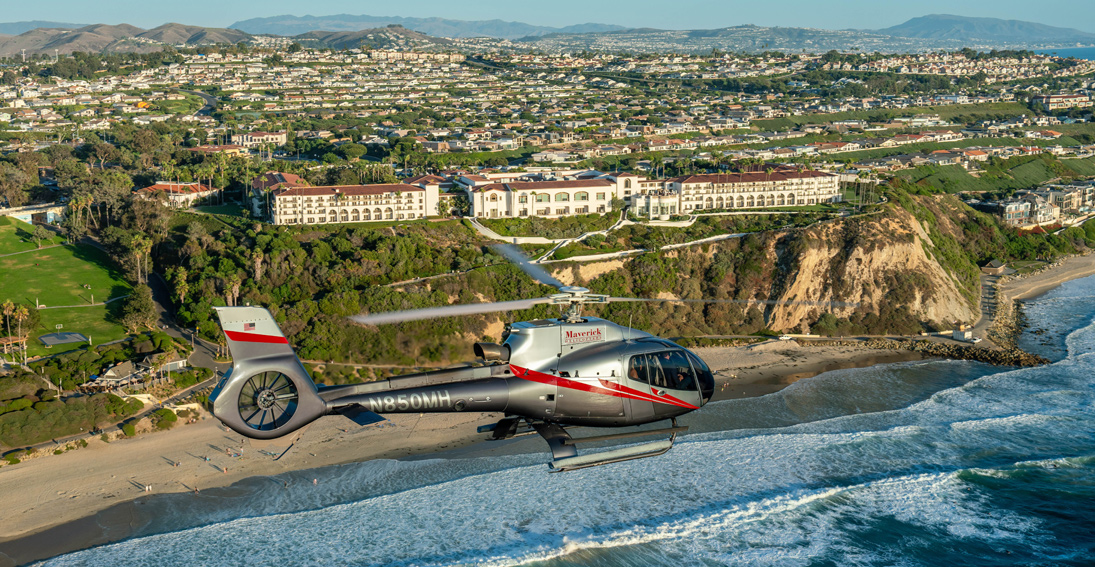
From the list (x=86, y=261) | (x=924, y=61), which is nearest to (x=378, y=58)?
(x=924, y=61)

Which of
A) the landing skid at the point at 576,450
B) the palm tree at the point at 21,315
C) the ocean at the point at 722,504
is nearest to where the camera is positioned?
the landing skid at the point at 576,450

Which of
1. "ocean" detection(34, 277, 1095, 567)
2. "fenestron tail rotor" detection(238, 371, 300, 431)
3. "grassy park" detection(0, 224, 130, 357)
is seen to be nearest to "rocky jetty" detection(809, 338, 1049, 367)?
"ocean" detection(34, 277, 1095, 567)

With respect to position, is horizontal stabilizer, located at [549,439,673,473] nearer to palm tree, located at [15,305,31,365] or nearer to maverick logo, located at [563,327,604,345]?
maverick logo, located at [563,327,604,345]

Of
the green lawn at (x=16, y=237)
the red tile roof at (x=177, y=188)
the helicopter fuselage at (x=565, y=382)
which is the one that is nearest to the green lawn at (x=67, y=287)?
the green lawn at (x=16, y=237)

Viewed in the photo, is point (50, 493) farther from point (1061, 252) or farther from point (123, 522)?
point (1061, 252)

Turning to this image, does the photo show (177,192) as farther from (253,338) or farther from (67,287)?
(253,338)

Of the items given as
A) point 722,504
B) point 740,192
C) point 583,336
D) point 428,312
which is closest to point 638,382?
point 583,336

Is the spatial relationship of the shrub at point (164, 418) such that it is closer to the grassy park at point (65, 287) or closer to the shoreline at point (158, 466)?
the shoreline at point (158, 466)
